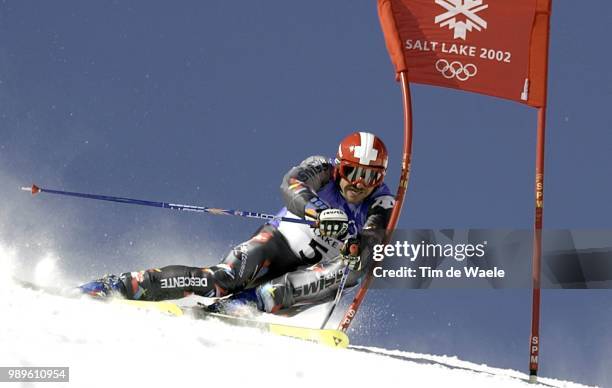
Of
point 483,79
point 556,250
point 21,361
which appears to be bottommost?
point 21,361

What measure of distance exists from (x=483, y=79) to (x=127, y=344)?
529cm

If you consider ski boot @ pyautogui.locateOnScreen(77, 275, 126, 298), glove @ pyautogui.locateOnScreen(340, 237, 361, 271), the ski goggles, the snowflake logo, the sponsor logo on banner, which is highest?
the snowflake logo

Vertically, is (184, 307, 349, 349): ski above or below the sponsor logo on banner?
below

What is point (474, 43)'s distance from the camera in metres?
8.82

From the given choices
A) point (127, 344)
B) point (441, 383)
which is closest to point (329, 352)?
point (441, 383)

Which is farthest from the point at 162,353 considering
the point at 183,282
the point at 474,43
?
the point at 474,43

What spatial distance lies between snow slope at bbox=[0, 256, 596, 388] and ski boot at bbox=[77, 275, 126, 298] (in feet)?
2.72

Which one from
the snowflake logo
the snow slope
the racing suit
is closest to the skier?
the racing suit

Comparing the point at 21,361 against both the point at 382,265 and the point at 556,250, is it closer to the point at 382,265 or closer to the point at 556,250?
the point at 382,265

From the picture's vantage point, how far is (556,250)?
8164mm

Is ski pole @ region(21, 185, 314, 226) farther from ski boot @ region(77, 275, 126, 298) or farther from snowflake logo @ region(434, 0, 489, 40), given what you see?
snowflake logo @ region(434, 0, 489, 40)

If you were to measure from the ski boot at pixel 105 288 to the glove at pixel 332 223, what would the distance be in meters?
1.61

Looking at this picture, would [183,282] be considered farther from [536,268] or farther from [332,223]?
[536,268]

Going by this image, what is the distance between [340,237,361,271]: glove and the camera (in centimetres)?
724
